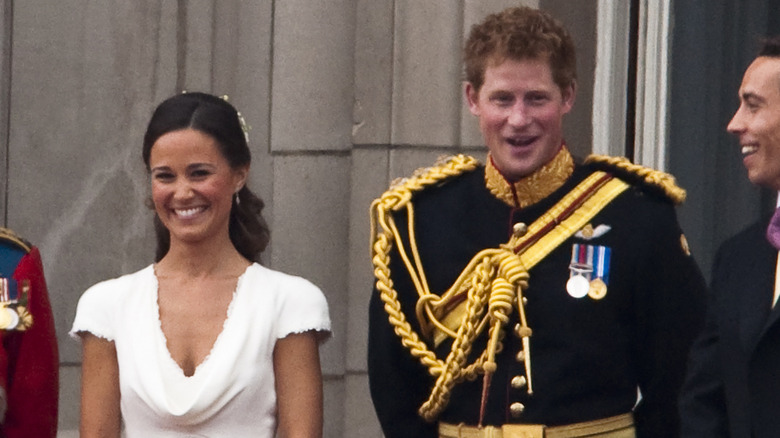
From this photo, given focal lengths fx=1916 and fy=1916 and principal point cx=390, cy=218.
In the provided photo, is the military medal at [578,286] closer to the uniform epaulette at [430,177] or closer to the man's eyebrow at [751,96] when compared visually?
the uniform epaulette at [430,177]

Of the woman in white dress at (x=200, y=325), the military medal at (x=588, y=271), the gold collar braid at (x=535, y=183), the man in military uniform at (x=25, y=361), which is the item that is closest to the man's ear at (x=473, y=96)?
the gold collar braid at (x=535, y=183)

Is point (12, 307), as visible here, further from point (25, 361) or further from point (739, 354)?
point (739, 354)

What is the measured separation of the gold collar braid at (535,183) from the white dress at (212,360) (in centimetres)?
64

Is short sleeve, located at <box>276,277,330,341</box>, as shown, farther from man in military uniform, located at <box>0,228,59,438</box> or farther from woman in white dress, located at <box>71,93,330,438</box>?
man in military uniform, located at <box>0,228,59,438</box>

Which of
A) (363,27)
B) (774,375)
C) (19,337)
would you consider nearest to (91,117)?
(363,27)

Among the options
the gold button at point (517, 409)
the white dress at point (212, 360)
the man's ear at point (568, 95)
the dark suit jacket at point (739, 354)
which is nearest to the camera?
the dark suit jacket at point (739, 354)

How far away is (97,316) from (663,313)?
1.62 m

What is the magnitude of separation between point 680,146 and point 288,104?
1.51 metres

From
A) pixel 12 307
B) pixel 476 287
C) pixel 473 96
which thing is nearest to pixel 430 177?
pixel 473 96

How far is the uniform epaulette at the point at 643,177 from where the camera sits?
523 cm

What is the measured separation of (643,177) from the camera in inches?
208

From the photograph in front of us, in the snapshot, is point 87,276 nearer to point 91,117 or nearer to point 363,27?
point 91,117

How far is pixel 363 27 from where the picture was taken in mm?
7371

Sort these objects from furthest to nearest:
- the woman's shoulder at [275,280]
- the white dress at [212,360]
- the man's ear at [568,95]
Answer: the woman's shoulder at [275,280]
the white dress at [212,360]
the man's ear at [568,95]
